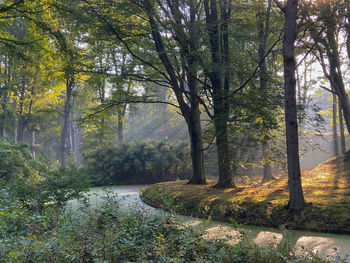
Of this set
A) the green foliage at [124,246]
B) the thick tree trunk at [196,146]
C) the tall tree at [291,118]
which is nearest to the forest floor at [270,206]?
the tall tree at [291,118]

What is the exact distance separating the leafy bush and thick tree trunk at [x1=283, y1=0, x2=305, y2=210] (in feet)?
33.5

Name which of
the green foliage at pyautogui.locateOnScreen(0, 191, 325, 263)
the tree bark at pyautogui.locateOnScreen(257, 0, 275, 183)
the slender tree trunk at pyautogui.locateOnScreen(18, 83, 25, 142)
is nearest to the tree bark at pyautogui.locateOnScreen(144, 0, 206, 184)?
the tree bark at pyautogui.locateOnScreen(257, 0, 275, 183)

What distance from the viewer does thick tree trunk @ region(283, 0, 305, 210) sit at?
20.1 feet

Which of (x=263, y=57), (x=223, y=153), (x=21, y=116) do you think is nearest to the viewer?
(x=223, y=153)

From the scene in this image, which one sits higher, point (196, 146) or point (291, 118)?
point (291, 118)

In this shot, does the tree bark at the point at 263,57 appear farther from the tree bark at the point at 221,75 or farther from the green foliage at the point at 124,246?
the green foliage at the point at 124,246

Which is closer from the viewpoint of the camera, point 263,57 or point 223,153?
point 223,153

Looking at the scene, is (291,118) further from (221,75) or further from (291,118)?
(221,75)

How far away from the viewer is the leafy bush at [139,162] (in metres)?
16.3

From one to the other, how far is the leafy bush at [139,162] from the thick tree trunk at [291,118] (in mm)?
10213

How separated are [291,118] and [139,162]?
11194 mm

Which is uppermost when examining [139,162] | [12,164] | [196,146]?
[196,146]

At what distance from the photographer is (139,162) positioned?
1633cm

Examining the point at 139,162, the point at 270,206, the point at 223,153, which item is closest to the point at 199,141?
the point at 223,153
